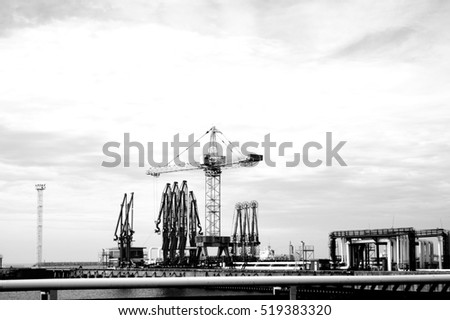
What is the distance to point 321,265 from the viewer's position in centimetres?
9812

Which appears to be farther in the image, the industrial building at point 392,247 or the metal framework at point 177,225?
the metal framework at point 177,225

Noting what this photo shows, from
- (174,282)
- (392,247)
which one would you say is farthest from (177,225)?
(174,282)

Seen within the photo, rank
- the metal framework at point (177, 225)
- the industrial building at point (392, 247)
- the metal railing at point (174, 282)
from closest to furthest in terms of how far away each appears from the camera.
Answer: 1. the metal railing at point (174, 282)
2. the industrial building at point (392, 247)
3. the metal framework at point (177, 225)

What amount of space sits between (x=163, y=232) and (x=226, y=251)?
16447 mm

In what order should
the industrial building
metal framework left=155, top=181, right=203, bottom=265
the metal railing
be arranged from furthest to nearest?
metal framework left=155, top=181, right=203, bottom=265 → the industrial building → the metal railing

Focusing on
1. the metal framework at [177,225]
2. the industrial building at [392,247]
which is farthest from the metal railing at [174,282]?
the metal framework at [177,225]

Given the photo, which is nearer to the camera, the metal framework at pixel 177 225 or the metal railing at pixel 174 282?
the metal railing at pixel 174 282

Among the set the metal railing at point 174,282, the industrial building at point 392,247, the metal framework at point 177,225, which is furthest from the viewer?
the metal framework at point 177,225

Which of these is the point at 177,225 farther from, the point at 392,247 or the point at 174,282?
the point at 174,282

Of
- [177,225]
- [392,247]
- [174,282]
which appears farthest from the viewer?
[177,225]

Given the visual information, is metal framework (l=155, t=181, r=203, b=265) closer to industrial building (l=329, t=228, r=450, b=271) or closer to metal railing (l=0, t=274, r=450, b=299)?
industrial building (l=329, t=228, r=450, b=271)

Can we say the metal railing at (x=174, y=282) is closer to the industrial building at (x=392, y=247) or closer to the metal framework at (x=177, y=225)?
the industrial building at (x=392, y=247)

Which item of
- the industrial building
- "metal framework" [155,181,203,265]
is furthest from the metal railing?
"metal framework" [155,181,203,265]
